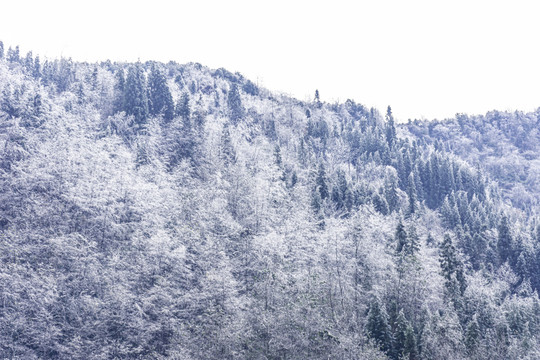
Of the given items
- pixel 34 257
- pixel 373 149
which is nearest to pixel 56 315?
pixel 34 257

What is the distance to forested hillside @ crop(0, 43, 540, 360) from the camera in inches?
1825

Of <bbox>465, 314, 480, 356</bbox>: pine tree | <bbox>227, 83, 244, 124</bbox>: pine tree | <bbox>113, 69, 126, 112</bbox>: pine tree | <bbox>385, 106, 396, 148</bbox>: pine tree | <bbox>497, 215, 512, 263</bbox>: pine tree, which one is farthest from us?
<bbox>385, 106, 396, 148</bbox>: pine tree

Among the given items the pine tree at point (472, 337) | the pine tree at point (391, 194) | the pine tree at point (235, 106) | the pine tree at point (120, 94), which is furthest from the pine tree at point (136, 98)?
the pine tree at point (472, 337)

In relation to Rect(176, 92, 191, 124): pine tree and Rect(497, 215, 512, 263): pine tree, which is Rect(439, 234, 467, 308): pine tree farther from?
Rect(176, 92, 191, 124): pine tree

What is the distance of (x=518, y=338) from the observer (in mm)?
51906

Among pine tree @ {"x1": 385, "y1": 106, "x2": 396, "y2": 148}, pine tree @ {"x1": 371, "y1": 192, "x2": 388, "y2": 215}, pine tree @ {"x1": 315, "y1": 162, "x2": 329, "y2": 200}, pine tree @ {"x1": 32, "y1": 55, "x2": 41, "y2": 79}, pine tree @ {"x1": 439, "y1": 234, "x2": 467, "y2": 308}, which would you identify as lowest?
pine tree @ {"x1": 439, "y1": 234, "x2": 467, "y2": 308}

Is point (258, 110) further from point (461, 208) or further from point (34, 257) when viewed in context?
point (34, 257)

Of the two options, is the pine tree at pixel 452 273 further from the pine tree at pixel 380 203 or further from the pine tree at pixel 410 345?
the pine tree at pixel 380 203

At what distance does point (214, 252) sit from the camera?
5719 cm

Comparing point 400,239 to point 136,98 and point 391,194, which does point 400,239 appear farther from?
point 136,98

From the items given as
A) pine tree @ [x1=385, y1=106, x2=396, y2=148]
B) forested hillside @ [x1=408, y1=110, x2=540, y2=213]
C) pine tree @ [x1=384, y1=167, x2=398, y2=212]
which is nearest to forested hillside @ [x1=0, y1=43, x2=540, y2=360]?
pine tree @ [x1=384, y1=167, x2=398, y2=212]

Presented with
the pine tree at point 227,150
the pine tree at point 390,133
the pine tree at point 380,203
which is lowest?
the pine tree at point 380,203

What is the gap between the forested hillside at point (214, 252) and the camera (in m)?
46.3

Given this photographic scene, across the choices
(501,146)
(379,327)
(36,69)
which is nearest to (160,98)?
(36,69)
